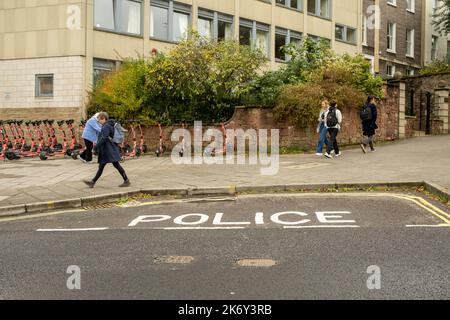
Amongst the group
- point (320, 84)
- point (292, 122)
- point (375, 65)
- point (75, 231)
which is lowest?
point (75, 231)

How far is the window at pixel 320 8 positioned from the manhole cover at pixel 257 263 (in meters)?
29.6

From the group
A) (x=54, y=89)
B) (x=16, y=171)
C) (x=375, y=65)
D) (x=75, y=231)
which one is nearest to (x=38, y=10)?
(x=54, y=89)

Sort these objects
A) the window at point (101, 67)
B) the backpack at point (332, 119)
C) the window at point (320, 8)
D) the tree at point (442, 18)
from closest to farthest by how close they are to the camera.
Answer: the backpack at point (332, 119) < the window at point (101, 67) < the window at point (320, 8) < the tree at point (442, 18)

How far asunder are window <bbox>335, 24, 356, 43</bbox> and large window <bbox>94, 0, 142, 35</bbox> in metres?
15.5

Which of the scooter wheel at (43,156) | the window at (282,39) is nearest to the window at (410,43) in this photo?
the window at (282,39)

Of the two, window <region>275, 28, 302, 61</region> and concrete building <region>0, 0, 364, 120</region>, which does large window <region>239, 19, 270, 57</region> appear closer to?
window <region>275, 28, 302, 61</region>

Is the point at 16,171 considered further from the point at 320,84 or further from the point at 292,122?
the point at 320,84

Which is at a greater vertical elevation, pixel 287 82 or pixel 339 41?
pixel 339 41

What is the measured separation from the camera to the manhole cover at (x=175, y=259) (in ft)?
19.5

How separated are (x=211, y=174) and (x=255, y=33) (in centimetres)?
1780

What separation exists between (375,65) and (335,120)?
21.9 m

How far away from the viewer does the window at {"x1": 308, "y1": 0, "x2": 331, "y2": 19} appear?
33.5 m

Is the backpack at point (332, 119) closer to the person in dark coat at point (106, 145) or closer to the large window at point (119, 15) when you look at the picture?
the person in dark coat at point (106, 145)

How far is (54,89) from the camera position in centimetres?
2258
